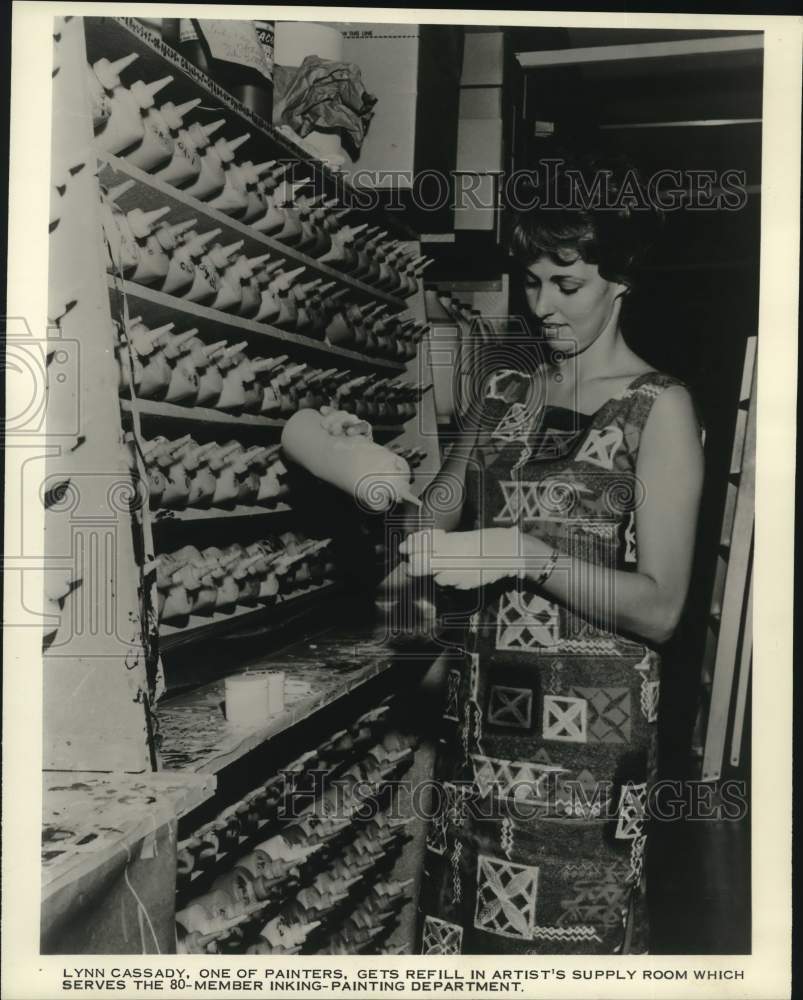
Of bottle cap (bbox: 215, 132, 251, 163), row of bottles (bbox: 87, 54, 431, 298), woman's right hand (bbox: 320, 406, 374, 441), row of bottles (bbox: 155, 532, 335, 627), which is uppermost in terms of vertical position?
bottle cap (bbox: 215, 132, 251, 163)

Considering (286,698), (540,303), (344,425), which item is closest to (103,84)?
(344,425)

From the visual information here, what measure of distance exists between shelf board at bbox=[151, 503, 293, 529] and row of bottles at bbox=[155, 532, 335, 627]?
6 centimetres

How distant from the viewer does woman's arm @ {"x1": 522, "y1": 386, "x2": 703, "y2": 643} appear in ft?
5.46

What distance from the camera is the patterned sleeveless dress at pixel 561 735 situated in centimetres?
168

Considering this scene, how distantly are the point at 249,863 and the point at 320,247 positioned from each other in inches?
47.2

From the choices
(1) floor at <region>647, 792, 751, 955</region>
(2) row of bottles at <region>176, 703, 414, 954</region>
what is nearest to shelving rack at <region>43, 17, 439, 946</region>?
(2) row of bottles at <region>176, 703, 414, 954</region>

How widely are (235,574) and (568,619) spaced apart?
25.0 inches

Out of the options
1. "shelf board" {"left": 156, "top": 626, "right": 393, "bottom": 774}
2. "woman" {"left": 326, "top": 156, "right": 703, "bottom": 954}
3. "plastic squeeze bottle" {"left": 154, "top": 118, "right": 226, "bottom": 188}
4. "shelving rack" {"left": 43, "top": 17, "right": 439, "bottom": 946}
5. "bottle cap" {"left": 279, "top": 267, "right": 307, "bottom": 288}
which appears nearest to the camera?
"shelving rack" {"left": 43, "top": 17, "right": 439, "bottom": 946}

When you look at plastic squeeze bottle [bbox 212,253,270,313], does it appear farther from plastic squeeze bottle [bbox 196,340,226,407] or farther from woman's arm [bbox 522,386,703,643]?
woman's arm [bbox 522,386,703,643]

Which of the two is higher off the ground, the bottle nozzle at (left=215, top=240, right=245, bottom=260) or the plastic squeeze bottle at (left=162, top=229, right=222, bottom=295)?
→ the bottle nozzle at (left=215, top=240, right=245, bottom=260)

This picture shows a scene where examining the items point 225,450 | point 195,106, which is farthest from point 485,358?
point 195,106

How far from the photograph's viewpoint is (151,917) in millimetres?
1370

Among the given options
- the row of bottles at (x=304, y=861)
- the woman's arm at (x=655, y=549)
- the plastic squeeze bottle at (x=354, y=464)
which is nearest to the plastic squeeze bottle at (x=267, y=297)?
the plastic squeeze bottle at (x=354, y=464)

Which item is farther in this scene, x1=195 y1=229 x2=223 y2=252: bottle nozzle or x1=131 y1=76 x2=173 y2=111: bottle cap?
x1=195 y1=229 x2=223 y2=252: bottle nozzle
